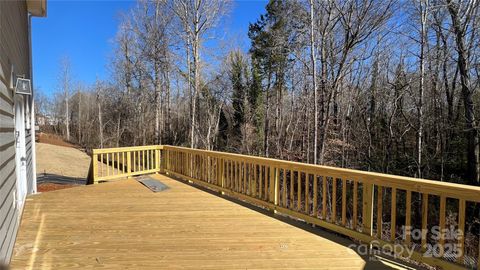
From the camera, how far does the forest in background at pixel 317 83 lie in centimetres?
1073

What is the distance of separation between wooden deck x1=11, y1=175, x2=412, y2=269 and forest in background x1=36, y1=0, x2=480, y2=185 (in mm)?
7282

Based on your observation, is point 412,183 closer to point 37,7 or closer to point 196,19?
point 37,7

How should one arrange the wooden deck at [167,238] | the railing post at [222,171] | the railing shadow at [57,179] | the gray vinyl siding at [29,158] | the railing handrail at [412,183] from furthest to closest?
the railing shadow at [57,179] < the gray vinyl siding at [29,158] < the railing post at [222,171] < the wooden deck at [167,238] < the railing handrail at [412,183]

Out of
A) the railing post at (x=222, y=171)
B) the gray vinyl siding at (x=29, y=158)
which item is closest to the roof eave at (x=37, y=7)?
the gray vinyl siding at (x=29, y=158)

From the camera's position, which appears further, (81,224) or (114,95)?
(114,95)

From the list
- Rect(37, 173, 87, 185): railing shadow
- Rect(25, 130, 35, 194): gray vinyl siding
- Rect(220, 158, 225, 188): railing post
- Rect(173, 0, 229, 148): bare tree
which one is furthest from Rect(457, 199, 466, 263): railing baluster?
Rect(37, 173, 87, 185): railing shadow

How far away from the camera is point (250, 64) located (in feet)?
65.6

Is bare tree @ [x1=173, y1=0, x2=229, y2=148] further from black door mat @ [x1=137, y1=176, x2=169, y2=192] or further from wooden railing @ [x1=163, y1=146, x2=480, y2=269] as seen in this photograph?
wooden railing @ [x1=163, y1=146, x2=480, y2=269]

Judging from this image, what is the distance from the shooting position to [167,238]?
12.2 ft

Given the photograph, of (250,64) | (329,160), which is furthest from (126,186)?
(250,64)

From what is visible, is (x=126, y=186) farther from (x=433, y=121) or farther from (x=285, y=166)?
(x=433, y=121)

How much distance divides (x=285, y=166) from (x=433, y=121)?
Result: 1067cm

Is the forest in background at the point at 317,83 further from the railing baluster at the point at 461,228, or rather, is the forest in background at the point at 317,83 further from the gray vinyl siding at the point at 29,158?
the railing baluster at the point at 461,228

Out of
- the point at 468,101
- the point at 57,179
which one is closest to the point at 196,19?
the point at 57,179
